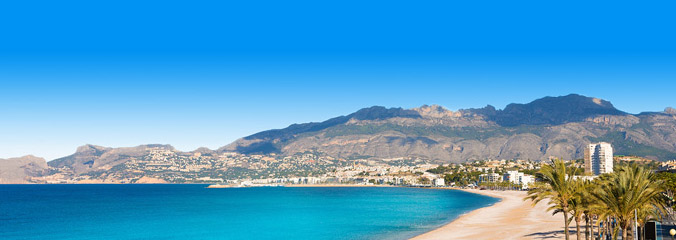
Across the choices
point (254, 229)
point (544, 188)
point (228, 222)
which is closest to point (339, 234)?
point (254, 229)

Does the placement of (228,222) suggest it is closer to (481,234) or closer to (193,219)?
(193,219)

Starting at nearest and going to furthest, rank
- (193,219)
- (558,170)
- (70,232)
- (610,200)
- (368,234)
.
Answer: (610,200) < (558,170) < (368,234) < (70,232) < (193,219)

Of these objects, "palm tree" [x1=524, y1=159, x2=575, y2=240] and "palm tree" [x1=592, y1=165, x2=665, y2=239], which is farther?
Result: "palm tree" [x1=524, y1=159, x2=575, y2=240]

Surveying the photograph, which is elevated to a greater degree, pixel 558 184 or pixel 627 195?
pixel 558 184

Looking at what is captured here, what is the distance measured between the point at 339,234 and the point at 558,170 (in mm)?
33821

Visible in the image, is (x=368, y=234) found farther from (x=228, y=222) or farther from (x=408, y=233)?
(x=228, y=222)

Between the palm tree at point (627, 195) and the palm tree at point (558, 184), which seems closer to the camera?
the palm tree at point (627, 195)

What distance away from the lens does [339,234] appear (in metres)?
59.8

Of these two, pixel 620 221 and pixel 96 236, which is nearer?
pixel 620 221

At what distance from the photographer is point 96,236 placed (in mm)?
60500

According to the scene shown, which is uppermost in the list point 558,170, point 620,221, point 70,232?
point 558,170

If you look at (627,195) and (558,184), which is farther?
(558,184)

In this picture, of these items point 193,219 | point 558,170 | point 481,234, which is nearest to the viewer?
point 558,170

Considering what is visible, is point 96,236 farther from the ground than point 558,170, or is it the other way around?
point 558,170
